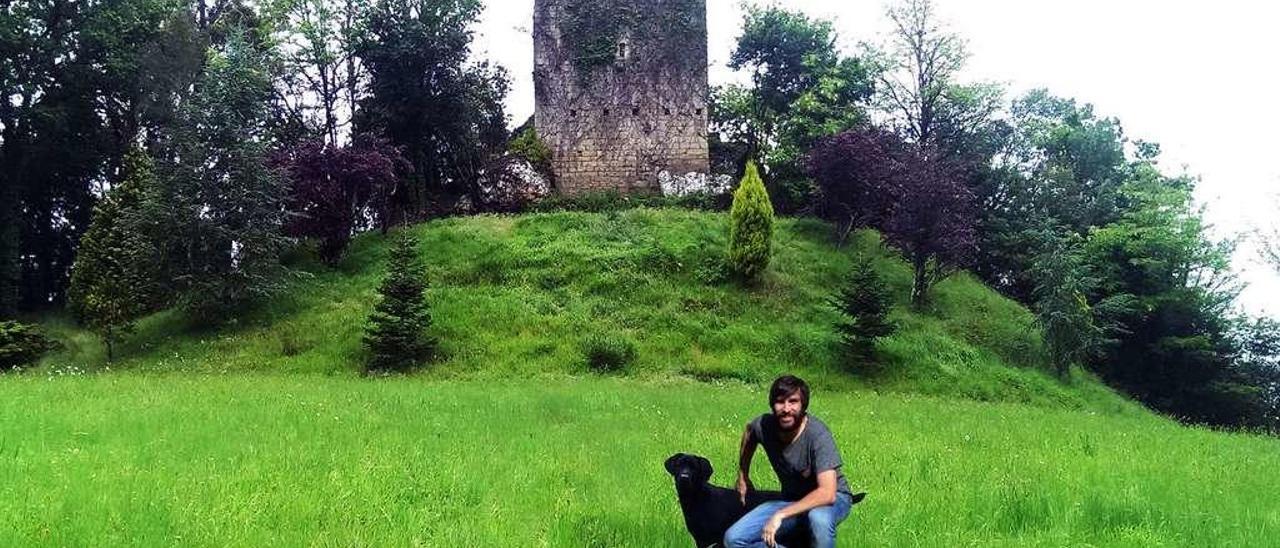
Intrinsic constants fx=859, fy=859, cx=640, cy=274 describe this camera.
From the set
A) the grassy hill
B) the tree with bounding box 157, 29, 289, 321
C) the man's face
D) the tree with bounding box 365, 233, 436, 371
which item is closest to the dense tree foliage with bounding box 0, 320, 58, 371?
the grassy hill

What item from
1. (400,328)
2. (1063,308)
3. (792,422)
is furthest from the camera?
(1063,308)

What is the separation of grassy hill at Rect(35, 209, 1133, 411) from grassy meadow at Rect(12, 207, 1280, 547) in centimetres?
9

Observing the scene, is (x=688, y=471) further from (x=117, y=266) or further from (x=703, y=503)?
(x=117, y=266)

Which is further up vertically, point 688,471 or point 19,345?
point 688,471

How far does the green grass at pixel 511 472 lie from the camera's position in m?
5.75

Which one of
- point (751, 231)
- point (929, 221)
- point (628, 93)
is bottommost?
point (751, 231)

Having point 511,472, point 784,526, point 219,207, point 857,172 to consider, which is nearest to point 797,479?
point 784,526

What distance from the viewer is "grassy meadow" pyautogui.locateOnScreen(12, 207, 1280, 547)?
19.8 ft

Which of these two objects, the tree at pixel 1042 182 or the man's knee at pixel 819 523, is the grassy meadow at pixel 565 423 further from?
the tree at pixel 1042 182

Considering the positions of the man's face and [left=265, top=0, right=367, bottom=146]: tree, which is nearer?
the man's face

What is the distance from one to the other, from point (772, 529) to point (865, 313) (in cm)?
1541

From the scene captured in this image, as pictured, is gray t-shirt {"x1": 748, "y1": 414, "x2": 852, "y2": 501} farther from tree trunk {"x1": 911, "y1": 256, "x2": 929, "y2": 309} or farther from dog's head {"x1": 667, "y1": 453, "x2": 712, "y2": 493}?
tree trunk {"x1": 911, "y1": 256, "x2": 929, "y2": 309}

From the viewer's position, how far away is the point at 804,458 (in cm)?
506

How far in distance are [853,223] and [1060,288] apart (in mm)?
7106
